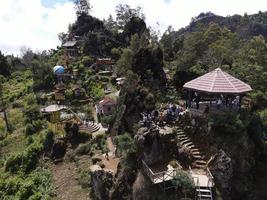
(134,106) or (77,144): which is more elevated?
(134,106)

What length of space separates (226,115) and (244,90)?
3451 millimetres

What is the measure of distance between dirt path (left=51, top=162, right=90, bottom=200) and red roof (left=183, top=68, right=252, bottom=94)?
558 inches

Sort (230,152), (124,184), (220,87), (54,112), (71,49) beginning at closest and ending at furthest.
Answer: (230,152) → (124,184) → (220,87) → (54,112) → (71,49)

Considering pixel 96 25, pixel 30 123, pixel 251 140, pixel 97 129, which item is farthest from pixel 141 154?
pixel 96 25

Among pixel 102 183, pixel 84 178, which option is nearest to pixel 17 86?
pixel 84 178

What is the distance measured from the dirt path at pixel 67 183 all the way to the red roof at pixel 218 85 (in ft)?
46.5

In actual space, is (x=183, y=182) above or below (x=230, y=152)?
below

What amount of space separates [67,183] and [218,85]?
58.5 feet

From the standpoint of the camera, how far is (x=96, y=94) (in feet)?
164

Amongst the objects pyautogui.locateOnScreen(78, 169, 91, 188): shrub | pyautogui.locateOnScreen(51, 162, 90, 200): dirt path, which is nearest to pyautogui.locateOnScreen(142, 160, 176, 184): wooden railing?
pyautogui.locateOnScreen(51, 162, 90, 200): dirt path

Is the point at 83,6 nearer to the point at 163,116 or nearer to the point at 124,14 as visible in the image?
the point at 124,14

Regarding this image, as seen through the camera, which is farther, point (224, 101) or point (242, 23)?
point (242, 23)

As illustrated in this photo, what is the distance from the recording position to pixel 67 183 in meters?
29.1

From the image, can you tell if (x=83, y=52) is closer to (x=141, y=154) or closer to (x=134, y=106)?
(x=134, y=106)
